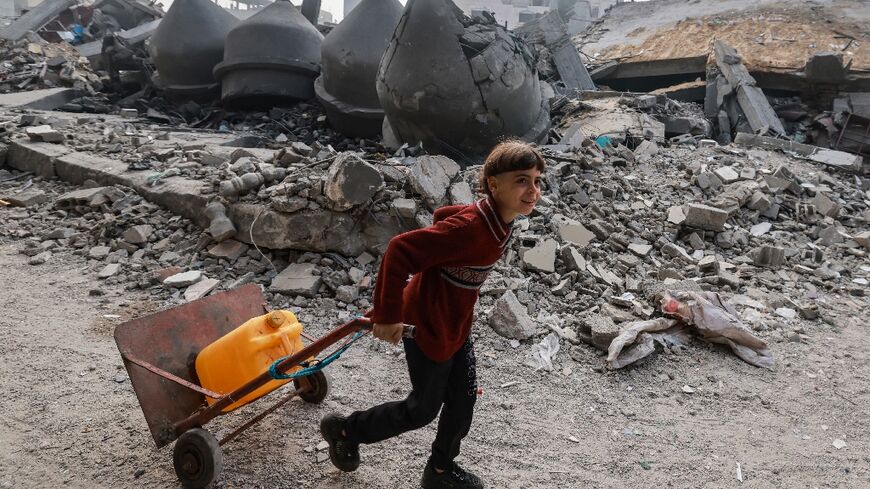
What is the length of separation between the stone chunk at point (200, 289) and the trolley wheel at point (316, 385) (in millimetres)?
1553

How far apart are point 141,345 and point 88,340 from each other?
1.41 metres

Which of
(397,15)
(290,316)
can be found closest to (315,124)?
(397,15)

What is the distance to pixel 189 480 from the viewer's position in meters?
2.11

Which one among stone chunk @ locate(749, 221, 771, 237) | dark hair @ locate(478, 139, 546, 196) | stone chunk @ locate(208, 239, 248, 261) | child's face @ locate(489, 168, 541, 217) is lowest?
stone chunk @ locate(749, 221, 771, 237)

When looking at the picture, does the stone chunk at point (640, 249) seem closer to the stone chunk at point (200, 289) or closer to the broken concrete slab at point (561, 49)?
the stone chunk at point (200, 289)

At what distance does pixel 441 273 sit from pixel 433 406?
506 mm

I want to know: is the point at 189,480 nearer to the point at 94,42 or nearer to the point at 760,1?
the point at 760,1

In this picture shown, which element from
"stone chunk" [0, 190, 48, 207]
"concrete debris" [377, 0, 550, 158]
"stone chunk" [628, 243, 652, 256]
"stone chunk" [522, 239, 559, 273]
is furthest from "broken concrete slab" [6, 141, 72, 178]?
"stone chunk" [628, 243, 652, 256]

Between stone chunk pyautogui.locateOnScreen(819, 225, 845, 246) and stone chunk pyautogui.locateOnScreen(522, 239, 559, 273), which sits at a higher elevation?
A: stone chunk pyautogui.locateOnScreen(522, 239, 559, 273)

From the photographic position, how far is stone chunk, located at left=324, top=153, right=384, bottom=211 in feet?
13.3

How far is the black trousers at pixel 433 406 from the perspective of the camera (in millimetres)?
1949

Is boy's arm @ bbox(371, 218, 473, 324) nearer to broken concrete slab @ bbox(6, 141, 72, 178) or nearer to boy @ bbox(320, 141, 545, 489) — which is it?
boy @ bbox(320, 141, 545, 489)

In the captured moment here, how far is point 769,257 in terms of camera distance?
4770mm

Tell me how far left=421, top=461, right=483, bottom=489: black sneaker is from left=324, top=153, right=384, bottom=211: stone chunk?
2361 mm
